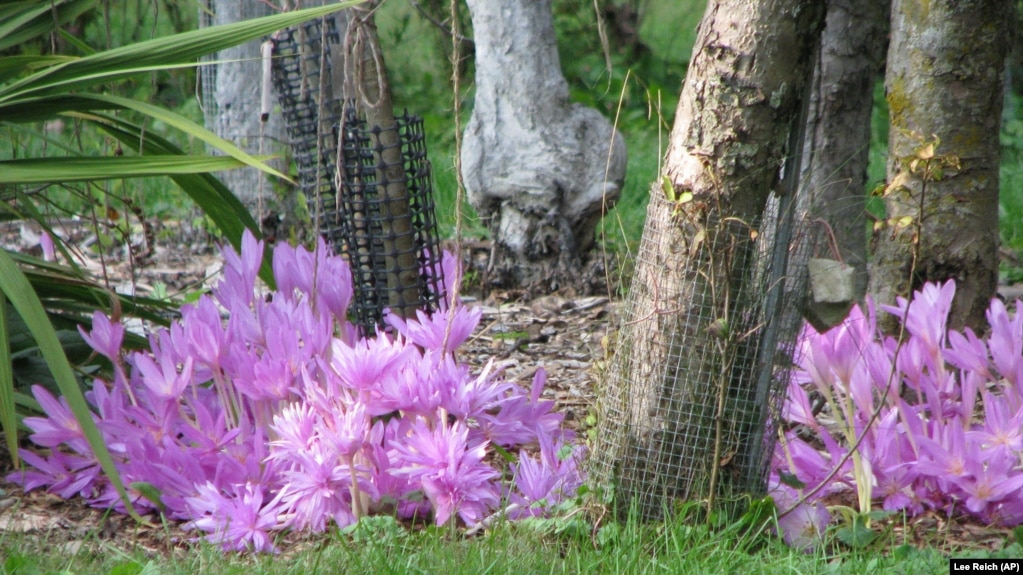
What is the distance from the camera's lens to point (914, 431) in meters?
2.27

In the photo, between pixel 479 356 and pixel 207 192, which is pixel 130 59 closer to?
pixel 207 192

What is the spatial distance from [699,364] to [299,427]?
861 millimetres

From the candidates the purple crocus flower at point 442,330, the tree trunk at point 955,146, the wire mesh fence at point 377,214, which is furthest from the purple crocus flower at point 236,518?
the tree trunk at point 955,146

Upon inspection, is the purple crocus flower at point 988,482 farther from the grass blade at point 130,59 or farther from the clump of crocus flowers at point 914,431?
the grass blade at point 130,59

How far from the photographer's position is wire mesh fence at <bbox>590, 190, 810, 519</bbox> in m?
2.05

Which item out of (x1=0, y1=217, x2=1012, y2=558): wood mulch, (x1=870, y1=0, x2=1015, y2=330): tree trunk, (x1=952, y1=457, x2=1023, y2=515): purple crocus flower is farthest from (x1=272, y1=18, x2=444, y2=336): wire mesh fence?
(x1=952, y1=457, x2=1023, y2=515): purple crocus flower

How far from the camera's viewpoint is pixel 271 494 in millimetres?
2357

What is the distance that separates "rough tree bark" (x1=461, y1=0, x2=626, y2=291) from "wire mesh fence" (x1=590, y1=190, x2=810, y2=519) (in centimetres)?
233

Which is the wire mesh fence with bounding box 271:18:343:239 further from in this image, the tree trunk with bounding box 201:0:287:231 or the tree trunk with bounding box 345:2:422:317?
the tree trunk with bounding box 201:0:287:231

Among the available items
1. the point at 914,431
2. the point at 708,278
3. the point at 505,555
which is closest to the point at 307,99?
the point at 708,278

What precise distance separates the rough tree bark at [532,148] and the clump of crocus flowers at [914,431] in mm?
2230

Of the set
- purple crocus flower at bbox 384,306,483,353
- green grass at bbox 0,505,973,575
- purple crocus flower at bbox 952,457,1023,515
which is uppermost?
purple crocus flower at bbox 384,306,483,353

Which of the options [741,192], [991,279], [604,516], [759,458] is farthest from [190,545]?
[991,279]

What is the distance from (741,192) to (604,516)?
741 millimetres
